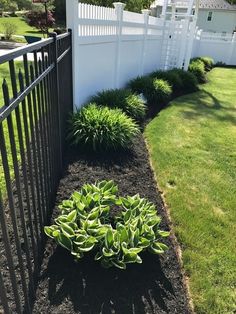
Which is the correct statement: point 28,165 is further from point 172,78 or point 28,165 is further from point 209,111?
point 172,78

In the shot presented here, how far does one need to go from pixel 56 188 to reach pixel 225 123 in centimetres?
496

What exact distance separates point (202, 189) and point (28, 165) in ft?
8.66

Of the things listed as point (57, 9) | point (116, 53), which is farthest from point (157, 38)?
point (57, 9)

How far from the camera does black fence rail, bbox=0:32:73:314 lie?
1.53m

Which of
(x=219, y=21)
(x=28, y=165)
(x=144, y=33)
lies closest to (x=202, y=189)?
(x=28, y=165)

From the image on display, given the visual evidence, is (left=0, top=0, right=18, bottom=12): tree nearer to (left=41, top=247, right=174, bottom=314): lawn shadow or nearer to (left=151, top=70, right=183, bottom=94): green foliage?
(left=151, top=70, right=183, bottom=94): green foliage

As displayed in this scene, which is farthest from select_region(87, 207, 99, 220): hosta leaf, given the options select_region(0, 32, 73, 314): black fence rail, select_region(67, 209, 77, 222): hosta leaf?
select_region(0, 32, 73, 314): black fence rail

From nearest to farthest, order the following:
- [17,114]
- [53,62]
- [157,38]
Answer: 1. [17,114]
2. [53,62]
3. [157,38]

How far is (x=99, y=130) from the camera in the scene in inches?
171

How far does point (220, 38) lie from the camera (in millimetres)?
18625

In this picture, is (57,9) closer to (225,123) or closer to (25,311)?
(225,123)

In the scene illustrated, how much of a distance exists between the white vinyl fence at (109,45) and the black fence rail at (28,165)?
1.39 m

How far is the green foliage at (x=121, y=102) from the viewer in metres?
5.66

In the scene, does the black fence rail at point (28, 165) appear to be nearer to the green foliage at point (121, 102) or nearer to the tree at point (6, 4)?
the green foliage at point (121, 102)
